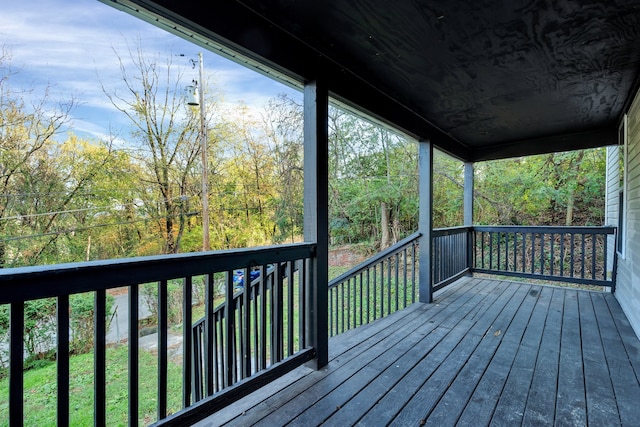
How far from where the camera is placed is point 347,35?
192cm

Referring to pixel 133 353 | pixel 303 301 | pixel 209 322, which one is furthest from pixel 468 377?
pixel 133 353

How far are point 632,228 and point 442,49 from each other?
2878mm

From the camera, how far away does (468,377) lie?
2051 millimetres

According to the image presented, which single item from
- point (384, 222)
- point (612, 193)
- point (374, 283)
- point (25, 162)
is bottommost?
point (374, 283)

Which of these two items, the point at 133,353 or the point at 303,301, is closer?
the point at 133,353

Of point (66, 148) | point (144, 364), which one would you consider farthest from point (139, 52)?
point (144, 364)

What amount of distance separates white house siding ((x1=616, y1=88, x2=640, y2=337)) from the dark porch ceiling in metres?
0.35

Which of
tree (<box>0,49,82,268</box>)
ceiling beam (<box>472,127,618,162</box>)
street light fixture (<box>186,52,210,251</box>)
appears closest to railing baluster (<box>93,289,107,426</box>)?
tree (<box>0,49,82,268</box>)

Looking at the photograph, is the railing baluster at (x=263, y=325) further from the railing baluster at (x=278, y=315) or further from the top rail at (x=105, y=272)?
the top rail at (x=105, y=272)

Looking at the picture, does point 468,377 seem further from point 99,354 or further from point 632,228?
point 632,228

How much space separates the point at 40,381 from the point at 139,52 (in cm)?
641

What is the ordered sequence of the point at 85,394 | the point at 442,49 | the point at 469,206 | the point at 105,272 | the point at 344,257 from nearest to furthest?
1. the point at 105,272
2. the point at 442,49
3. the point at 85,394
4. the point at 469,206
5. the point at 344,257

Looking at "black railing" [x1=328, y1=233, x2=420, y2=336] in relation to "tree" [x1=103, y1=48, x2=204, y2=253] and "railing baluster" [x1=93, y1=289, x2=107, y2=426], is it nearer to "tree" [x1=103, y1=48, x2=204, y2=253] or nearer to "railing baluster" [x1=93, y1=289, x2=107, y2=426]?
"railing baluster" [x1=93, y1=289, x2=107, y2=426]

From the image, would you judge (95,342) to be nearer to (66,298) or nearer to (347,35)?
(66,298)
